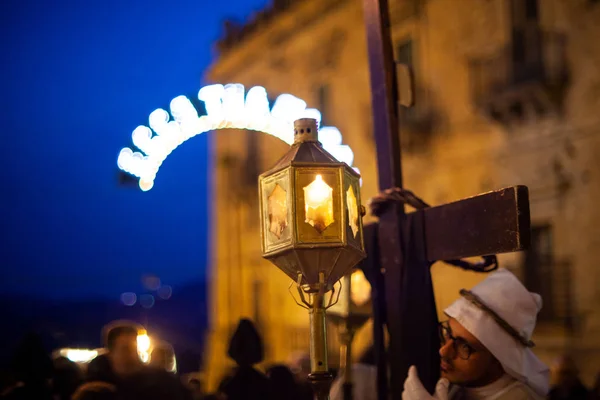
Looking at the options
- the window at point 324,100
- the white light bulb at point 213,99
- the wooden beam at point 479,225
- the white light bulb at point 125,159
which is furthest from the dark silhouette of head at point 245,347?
the window at point 324,100

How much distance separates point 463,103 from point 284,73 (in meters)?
7.28

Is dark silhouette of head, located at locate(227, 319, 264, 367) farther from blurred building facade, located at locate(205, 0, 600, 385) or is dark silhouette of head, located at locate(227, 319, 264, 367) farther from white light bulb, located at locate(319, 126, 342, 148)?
blurred building facade, located at locate(205, 0, 600, 385)

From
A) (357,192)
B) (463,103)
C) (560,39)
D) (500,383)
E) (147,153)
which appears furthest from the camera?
(463,103)

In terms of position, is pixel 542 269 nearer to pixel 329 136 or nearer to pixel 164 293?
pixel 329 136

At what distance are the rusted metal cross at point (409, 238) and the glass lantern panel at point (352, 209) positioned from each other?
49 cm

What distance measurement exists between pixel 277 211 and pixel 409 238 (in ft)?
2.78

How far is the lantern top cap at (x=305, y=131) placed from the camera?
121 inches

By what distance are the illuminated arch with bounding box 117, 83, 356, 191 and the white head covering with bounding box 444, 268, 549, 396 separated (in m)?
1.52

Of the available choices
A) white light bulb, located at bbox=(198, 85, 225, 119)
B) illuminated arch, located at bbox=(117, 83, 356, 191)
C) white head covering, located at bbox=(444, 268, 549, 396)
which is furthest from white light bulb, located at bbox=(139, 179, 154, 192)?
white head covering, located at bbox=(444, 268, 549, 396)

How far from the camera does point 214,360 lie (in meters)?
20.8

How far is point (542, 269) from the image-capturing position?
12.4 m

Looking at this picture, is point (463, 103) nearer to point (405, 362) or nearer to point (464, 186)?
point (464, 186)

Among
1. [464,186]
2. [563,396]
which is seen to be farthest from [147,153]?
[464,186]

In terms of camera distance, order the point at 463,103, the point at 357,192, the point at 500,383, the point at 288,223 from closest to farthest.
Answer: the point at 288,223 < the point at 357,192 < the point at 500,383 < the point at 463,103
